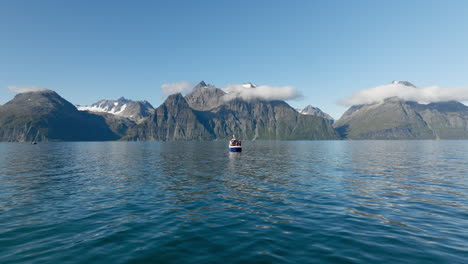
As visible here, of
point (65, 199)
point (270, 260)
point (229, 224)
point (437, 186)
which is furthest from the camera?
point (437, 186)

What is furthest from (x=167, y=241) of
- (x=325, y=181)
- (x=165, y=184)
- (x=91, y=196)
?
(x=325, y=181)

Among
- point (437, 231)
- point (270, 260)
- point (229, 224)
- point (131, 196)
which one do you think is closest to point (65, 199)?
point (131, 196)

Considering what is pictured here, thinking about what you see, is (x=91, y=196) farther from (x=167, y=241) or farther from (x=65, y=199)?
(x=167, y=241)

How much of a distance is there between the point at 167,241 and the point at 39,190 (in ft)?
83.1

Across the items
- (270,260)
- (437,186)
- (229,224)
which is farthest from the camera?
(437,186)

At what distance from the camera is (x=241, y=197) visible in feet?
85.2

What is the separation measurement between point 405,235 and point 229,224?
11775 millimetres

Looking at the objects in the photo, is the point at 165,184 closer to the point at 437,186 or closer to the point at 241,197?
the point at 241,197

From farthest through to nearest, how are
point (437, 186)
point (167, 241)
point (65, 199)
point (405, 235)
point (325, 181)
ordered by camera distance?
1. point (325, 181)
2. point (437, 186)
3. point (65, 199)
4. point (405, 235)
5. point (167, 241)

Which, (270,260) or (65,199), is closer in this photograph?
(270,260)

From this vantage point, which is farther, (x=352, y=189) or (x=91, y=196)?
(x=352, y=189)

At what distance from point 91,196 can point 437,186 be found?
1730 inches

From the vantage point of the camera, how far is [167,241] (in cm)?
1423

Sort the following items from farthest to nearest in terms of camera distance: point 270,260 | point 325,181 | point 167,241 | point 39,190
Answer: point 325,181
point 39,190
point 167,241
point 270,260
